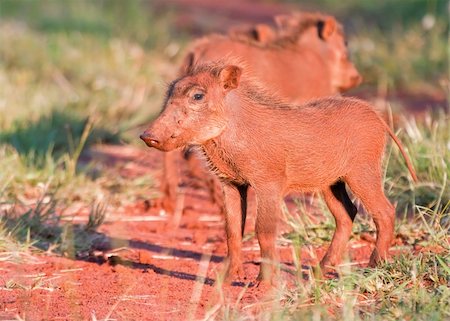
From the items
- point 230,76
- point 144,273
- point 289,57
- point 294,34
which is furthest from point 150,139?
point 294,34

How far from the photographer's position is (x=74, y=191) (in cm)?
778

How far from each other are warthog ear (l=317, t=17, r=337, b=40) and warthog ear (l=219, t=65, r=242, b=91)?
13.8 ft

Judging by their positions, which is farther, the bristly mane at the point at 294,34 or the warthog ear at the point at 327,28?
the warthog ear at the point at 327,28

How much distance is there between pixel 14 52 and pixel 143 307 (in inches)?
312

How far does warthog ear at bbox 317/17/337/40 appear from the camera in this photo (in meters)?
9.73

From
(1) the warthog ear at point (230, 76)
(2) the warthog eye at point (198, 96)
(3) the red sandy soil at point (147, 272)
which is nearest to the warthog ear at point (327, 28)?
(3) the red sandy soil at point (147, 272)

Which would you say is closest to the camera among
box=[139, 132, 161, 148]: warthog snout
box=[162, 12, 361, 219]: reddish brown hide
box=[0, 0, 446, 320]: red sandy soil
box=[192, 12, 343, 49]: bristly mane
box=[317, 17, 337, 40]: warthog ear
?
box=[0, 0, 446, 320]: red sandy soil

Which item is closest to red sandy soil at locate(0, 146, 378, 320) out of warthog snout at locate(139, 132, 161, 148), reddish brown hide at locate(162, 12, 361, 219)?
reddish brown hide at locate(162, 12, 361, 219)

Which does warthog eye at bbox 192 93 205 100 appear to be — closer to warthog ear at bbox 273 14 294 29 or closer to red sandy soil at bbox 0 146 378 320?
red sandy soil at bbox 0 146 378 320

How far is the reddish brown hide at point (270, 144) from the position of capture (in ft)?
18.4

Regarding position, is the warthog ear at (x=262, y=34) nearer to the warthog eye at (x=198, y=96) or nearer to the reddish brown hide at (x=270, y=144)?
the reddish brown hide at (x=270, y=144)

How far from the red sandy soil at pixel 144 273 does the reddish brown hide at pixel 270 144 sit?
0.33 meters

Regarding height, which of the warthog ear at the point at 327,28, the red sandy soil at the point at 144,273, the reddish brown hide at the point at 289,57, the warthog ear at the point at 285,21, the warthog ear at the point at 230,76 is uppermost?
the warthog ear at the point at 285,21

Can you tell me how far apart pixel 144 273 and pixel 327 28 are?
4.40 m
